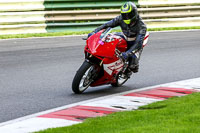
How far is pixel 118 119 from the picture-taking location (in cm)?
623

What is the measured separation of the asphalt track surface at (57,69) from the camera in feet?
26.6

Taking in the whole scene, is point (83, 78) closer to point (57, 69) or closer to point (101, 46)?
point (101, 46)

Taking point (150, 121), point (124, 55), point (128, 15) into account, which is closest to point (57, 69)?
point (124, 55)

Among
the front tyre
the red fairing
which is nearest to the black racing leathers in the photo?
the red fairing

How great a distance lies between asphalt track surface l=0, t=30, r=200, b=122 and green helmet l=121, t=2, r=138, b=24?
1279 millimetres

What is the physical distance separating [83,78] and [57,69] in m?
2.94

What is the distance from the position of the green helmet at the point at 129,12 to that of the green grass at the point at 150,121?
1993 millimetres

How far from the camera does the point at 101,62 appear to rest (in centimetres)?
857

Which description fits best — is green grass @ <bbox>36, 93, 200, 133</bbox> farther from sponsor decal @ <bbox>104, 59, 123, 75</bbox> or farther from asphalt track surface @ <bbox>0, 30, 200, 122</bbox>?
sponsor decal @ <bbox>104, 59, 123, 75</bbox>

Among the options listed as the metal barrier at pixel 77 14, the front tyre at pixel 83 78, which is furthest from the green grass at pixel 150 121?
the metal barrier at pixel 77 14

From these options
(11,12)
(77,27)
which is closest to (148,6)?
(77,27)

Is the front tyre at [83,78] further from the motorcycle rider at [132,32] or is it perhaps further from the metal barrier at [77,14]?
the metal barrier at [77,14]

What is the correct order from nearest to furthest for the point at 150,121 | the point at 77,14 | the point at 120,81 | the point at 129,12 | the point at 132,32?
the point at 150,121 < the point at 129,12 < the point at 132,32 < the point at 120,81 < the point at 77,14

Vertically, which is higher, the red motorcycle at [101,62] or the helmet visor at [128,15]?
the helmet visor at [128,15]
